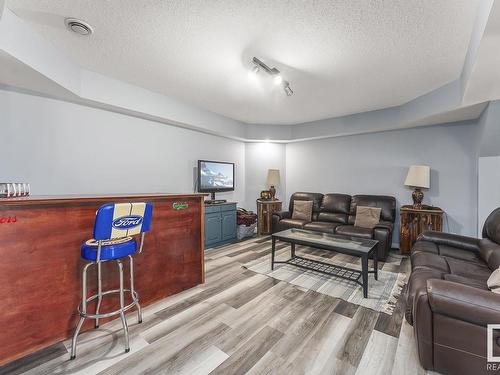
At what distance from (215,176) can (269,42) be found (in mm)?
2893

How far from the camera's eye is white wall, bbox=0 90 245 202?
8.23 ft

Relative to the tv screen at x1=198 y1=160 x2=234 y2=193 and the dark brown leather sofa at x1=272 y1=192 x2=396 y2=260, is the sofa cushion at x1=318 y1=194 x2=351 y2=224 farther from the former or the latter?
the tv screen at x1=198 y1=160 x2=234 y2=193

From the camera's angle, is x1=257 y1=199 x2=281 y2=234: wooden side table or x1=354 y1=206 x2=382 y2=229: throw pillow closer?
x1=354 y1=206 x2=382 y2=229: throw pillow

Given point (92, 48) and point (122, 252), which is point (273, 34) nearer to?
point (92, 48)

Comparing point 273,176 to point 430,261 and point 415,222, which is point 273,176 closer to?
point 415,222

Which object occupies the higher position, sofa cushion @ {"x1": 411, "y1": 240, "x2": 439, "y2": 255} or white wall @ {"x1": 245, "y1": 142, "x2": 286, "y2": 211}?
white wall @ {"x1": 245, "y1": 142, "x2": 286, "y2": 211}

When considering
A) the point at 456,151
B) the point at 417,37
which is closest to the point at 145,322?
the point at 417,37

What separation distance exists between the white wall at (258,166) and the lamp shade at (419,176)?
268cm

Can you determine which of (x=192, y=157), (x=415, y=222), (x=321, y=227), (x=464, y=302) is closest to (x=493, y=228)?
(x=415, y=222)

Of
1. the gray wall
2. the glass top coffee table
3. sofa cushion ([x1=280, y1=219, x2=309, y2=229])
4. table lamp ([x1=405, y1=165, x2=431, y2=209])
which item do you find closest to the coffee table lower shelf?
the glass top coffee table

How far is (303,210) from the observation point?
15.6ft

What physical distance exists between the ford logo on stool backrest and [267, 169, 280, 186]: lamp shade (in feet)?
12.5

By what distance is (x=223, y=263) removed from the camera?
11.2ft

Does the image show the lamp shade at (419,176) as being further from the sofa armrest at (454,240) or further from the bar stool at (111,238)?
the bar stool at (111,238)
